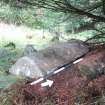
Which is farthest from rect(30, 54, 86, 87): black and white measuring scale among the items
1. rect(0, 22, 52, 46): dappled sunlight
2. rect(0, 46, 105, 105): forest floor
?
rect(0, 22, 52, 46): dappled sunlight

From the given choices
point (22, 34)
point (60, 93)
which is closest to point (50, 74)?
point (60, 93)

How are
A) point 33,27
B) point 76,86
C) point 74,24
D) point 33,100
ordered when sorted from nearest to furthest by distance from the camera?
point 33,100 < point 76,86 < point 74,24 < point 33,27

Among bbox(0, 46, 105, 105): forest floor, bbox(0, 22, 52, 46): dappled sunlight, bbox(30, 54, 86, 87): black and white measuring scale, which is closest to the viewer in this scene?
bbox(0, 46, 105, 105): forest floor

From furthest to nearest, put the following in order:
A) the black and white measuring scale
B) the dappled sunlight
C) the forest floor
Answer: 1. the dappled sunlight
2. the black and white measuring scale
3. the forest floor

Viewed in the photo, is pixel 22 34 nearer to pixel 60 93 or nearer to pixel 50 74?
pixel 50 74

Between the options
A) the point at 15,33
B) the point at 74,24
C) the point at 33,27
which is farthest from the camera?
the point at 33,27

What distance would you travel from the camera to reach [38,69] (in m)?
3.08

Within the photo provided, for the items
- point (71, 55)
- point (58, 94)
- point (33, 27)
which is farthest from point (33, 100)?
point (33, 27)

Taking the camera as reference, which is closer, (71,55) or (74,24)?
(71,55)

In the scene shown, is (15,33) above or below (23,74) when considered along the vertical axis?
below

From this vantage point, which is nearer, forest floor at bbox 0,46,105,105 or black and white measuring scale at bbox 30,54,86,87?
forest floor at bbox 0,46,105,105

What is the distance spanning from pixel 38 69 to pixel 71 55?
0.74 m

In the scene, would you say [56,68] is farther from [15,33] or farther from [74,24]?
[15,33]

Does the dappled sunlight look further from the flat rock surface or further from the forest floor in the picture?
the forest floor
